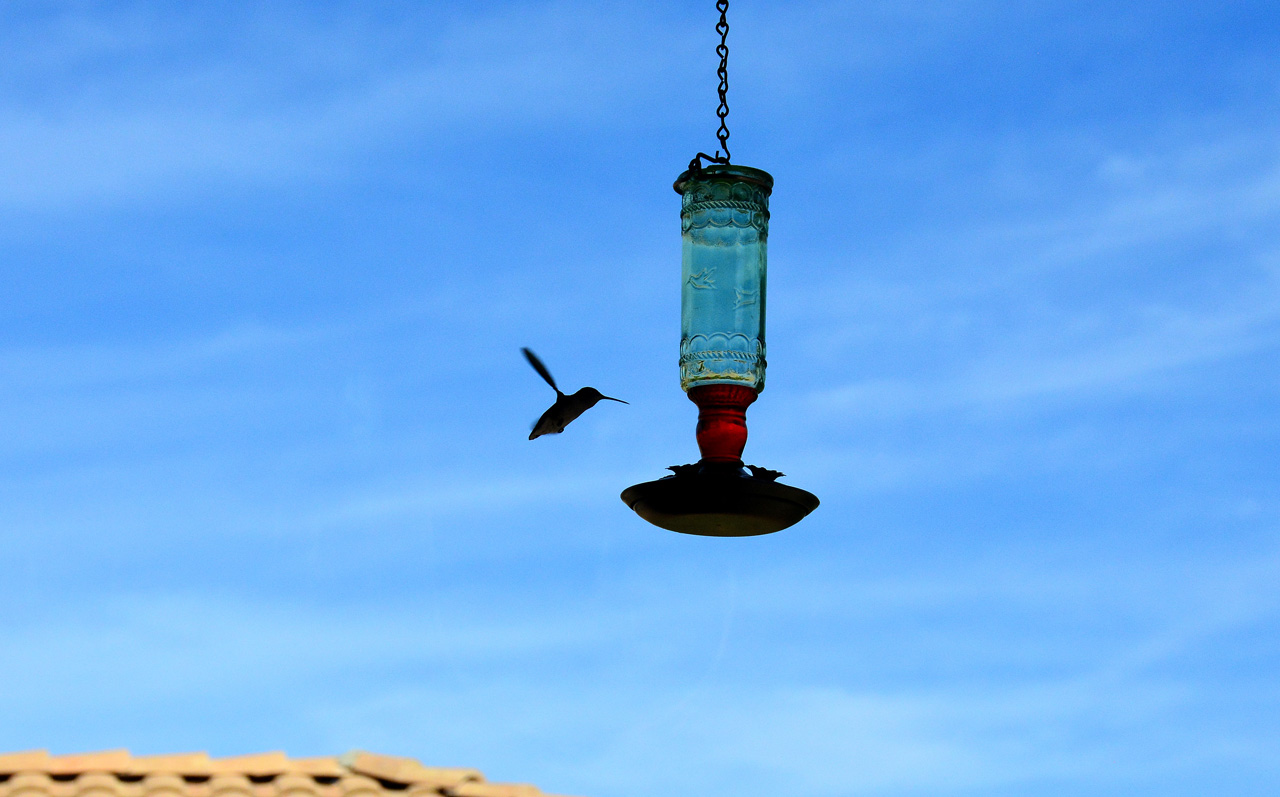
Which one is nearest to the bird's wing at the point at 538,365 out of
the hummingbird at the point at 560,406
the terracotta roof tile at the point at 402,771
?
the hummingbird at the point at 560,406

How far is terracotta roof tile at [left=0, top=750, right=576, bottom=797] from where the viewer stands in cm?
958

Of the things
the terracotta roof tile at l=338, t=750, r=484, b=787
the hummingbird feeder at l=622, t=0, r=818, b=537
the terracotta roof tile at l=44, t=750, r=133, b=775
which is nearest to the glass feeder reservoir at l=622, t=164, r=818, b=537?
the hummingbird feeder at l=622, t=0, r=818, b=537

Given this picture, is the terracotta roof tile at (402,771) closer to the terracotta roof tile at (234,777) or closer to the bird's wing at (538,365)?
the terracotta roof tile at (234,777)

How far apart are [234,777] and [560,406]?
2.17m

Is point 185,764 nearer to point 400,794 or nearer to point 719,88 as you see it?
point 400,794

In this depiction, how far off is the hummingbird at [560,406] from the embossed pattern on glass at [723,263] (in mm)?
444

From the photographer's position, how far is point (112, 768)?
9.70 metres

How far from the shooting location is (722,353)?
1025 cm

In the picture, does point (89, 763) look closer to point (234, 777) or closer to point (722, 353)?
point (234, 777)

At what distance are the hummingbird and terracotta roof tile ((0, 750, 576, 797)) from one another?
1.61 metres

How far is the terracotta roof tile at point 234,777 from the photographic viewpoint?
958cm

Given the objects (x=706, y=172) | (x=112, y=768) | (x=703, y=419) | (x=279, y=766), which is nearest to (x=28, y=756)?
(x=112, y=768)

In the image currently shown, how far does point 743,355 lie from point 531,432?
1031 mm

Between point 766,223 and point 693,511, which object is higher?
point 766,223
